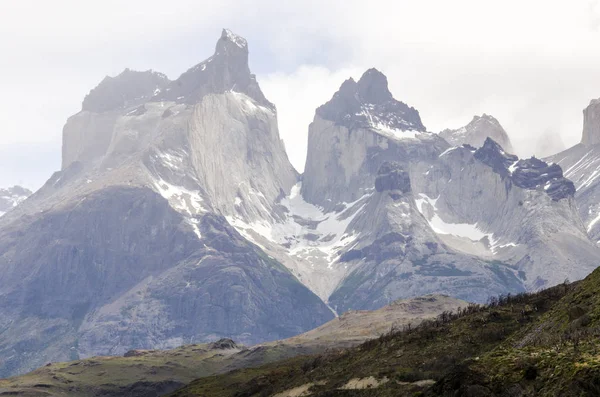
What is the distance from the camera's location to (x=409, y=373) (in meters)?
99.6

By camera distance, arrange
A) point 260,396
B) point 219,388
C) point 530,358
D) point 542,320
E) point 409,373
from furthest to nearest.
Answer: point 219,388
point 260,396
point 409,373
point 542,320
point 530,358

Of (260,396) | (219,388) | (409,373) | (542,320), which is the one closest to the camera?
(542,320)

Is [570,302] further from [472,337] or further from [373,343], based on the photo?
[373,343]

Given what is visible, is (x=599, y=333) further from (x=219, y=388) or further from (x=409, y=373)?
(x=219, y=388)

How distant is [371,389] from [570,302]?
3086 centimetres

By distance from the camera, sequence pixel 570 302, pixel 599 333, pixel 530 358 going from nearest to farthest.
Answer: pixel 530 358 < pixel 599 333 < pixel 570 302

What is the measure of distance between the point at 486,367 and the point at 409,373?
41.0 metres

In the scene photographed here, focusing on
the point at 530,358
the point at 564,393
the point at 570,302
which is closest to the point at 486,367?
the point at 530,358

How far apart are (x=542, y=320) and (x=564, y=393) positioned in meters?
38.3

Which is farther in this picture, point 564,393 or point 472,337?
point 472,337

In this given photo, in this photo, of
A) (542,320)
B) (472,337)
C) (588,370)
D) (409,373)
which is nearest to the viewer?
(588,370)

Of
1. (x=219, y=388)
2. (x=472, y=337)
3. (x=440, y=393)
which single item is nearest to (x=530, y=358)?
(x=440, y=393)

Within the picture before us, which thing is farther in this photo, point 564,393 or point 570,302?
point 570,302

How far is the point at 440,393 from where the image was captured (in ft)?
196
